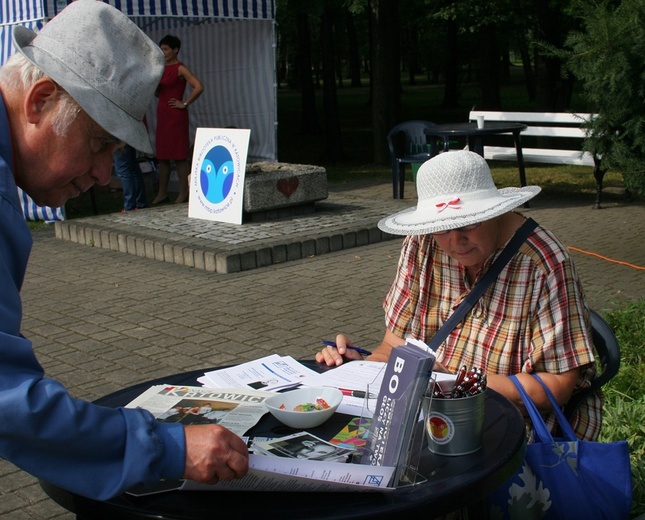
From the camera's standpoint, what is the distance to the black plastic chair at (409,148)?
37.7 feet

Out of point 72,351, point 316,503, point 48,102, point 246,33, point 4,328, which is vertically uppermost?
point 246,33

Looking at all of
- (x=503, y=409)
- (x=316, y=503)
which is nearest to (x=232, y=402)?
Answer: (x=316, y=503)

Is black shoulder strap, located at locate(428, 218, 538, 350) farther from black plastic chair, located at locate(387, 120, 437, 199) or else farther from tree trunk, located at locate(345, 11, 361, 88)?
tree trunk, located at locate(345, 11, 361, 88)

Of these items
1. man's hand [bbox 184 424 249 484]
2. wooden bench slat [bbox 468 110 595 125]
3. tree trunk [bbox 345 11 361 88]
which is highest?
tree trunk [bbox 345 11 361 88]

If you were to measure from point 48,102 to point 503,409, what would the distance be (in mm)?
1423

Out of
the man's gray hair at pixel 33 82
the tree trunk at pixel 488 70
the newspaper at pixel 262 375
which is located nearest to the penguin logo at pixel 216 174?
the newspaper at pixel 262 375

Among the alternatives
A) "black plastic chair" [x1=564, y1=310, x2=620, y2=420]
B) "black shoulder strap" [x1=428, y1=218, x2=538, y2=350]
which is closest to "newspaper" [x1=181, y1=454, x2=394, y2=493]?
"black shoulder strap" [x1=428, y1=218, x2=538, y2=350]

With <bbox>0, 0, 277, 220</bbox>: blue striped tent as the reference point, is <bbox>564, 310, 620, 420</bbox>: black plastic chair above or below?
below

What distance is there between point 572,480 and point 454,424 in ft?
1.91

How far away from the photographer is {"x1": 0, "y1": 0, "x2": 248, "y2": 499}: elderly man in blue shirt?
5.57ft

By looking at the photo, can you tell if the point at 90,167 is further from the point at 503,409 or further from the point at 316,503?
the point at 503,409

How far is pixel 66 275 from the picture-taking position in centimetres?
817

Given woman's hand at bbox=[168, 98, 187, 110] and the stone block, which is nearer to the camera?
the stone block

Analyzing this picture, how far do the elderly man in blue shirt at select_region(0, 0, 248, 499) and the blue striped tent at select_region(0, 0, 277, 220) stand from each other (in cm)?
943
